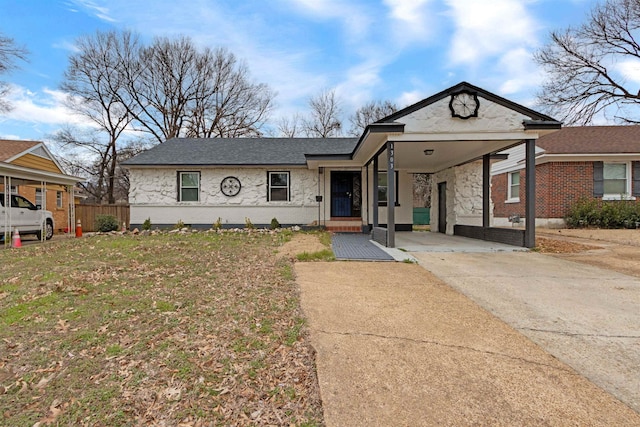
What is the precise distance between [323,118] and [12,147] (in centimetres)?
2145

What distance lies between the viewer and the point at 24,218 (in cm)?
1111

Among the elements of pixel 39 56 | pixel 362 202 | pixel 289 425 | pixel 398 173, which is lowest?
pixel 289 425

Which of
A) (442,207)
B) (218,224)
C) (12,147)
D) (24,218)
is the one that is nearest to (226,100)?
(12,147)

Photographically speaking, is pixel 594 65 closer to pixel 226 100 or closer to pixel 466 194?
pixel 466 194

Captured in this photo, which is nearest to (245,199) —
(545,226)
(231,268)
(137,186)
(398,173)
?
(137,186)

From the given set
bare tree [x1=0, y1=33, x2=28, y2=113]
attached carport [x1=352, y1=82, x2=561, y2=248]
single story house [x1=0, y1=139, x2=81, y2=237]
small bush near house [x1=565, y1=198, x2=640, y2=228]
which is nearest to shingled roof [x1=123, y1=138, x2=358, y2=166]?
single story house [x1=0, y1=139, x2=81, y2=237]

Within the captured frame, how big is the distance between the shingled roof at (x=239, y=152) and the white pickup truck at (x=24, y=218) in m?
3.38

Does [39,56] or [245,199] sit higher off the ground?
[39,56]

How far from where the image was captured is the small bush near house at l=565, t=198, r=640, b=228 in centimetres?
1312

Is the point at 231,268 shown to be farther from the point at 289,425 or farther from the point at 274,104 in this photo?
the point at 274,104

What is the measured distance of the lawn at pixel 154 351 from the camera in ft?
6.63

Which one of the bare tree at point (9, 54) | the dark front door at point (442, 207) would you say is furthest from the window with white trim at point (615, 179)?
the bare tree at point (9, 54)

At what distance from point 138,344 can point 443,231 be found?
1223 centimetres

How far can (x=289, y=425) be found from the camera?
184 cm
